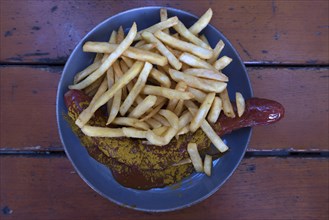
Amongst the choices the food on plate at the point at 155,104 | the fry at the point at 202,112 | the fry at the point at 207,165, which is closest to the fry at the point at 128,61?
the food on plate at the point at 155,104

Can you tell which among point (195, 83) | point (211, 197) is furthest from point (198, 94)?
point (211, 197)

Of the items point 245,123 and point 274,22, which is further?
point 274,22

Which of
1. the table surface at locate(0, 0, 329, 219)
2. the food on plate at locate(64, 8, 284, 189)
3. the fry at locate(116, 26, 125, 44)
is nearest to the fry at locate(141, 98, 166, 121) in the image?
the food on plate at locate(64, 8, 284, 189)

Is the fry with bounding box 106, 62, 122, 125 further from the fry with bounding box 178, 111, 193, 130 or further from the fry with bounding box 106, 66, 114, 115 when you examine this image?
the fry with bounding box 178, 111, 193, 130

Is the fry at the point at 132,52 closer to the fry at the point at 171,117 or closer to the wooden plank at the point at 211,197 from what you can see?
the fry at the point at 171,117

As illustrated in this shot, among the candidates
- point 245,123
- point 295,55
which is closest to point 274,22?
point 295,55

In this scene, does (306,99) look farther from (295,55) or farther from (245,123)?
(245,123)

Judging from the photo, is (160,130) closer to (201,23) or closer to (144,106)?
(144,106)

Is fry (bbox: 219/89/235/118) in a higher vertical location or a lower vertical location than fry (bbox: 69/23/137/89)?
lower
